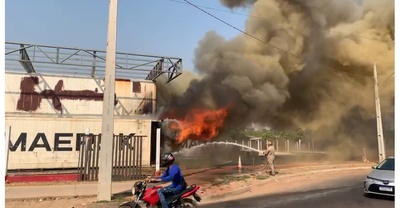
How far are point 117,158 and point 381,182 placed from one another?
8.95 meters

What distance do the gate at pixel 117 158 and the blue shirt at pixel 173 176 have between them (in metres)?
6.48

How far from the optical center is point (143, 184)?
550 cm

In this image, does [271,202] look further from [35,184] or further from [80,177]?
[35,184]

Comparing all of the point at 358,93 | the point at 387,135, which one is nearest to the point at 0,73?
the point at 358,93

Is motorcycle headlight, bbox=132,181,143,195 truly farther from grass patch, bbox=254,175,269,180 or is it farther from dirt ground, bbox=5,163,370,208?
grass patch, bbox=254,175,269,180

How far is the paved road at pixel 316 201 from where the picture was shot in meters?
8.05

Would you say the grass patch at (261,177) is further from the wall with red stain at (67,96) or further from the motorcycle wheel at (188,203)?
the wall with red stain at (67,96)

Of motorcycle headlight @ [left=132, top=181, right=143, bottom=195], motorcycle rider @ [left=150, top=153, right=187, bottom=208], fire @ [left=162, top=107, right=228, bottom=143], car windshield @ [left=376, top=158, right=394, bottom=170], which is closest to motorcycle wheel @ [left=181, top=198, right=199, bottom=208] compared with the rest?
motorcycle rider @ [left=150, top=153, right=187, bottom=208]

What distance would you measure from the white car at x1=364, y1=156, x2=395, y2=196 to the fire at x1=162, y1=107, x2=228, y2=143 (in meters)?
12.7

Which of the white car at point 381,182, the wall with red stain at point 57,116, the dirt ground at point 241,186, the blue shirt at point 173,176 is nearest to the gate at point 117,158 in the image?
the dirt ground at point 241,186

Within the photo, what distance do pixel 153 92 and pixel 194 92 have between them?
4.46 m

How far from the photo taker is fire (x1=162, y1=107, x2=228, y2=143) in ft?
67.4

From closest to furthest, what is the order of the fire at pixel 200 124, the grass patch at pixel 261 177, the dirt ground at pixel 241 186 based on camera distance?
the dirt ground at pixel 241 186, the grass patch at pixel 261 177, the fire at pixel 200 124

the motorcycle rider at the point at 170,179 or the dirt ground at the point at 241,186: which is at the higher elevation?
the motorcycle rider at the point at 170,179
